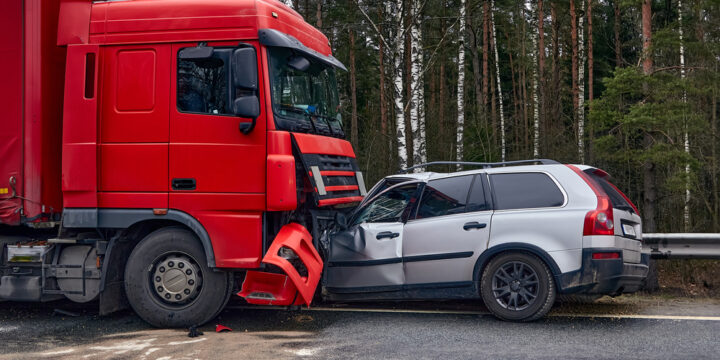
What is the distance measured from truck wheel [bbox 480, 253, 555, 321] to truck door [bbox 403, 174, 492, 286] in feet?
0.75

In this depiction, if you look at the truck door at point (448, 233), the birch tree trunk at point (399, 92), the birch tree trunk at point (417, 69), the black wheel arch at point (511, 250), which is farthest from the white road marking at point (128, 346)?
the birch tree trunk at point (417, 69)

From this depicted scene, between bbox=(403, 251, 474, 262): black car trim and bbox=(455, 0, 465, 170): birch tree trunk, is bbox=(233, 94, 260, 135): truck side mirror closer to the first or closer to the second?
bbox=(403, 251, 474, 262): black car trim

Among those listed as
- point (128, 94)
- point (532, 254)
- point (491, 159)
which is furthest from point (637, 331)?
point (491, 159)

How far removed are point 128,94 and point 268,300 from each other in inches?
102

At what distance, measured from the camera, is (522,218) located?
274 inches

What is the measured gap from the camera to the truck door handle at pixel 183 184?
6965 millimetres

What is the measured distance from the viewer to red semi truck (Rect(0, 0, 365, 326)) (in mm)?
6848

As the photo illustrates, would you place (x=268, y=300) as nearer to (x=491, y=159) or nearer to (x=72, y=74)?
(x=72, y=74)

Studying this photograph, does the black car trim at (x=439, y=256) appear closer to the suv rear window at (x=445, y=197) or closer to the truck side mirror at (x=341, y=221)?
the suv rear window at (x=445, y=197)

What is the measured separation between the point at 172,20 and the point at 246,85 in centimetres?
120

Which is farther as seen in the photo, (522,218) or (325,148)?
(325,148)

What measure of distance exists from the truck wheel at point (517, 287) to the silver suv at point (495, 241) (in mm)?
10

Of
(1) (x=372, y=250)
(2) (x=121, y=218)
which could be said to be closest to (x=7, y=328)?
(2) (x=121, y=218)

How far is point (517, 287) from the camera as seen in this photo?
22.6ft
